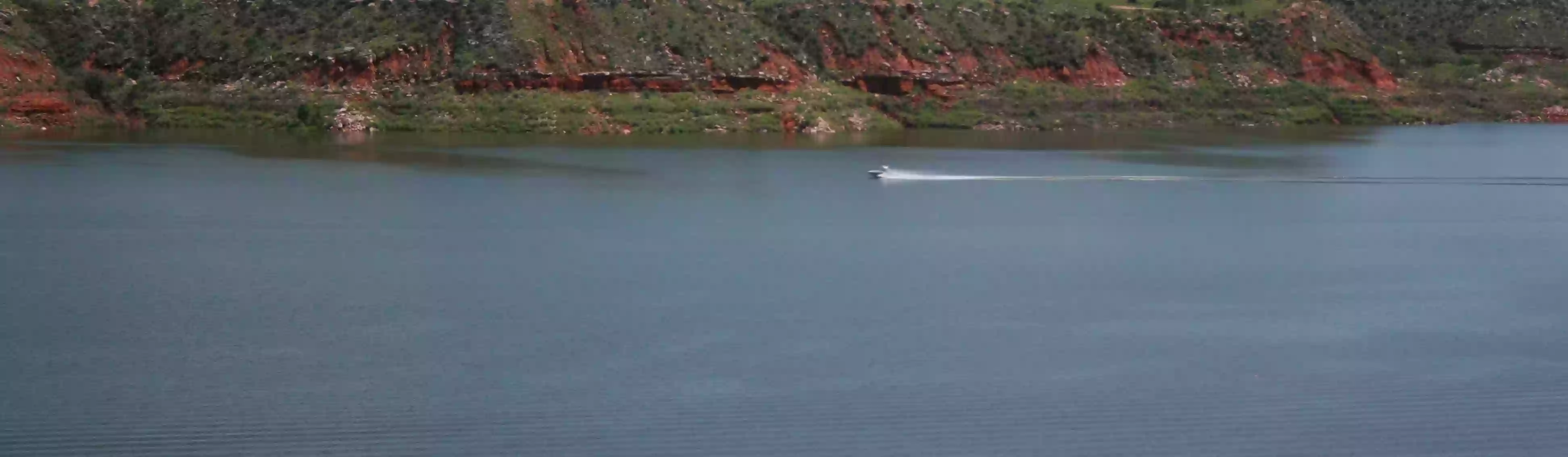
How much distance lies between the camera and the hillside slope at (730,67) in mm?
50969

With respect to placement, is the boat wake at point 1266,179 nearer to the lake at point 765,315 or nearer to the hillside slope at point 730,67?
the lake at point 765,315

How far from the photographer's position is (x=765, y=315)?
17656 millimetres

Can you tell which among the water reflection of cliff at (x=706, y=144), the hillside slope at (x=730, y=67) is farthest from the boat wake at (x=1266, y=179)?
the hillside slope at (x=730, y=67)

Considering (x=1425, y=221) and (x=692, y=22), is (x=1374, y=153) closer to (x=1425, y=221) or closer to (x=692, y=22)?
(x=1425, y=221)

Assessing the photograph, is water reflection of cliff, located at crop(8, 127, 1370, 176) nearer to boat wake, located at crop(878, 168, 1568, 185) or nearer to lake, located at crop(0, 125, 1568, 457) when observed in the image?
boat wake, located at crop(878, 168, 1568, 185)

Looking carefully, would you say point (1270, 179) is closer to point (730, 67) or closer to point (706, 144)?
point (706, 144)

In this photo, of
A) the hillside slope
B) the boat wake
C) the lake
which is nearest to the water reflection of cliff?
the hillside slope

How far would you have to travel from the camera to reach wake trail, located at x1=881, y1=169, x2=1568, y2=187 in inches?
1345

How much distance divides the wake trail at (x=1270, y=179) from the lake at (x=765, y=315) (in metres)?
0.41

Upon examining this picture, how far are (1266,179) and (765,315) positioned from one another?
65.7 feet

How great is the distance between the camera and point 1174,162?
3969 cm

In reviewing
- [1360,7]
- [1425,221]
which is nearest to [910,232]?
[1425,221]

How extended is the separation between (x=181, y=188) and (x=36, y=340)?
1541cm

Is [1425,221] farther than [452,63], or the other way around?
[452,63]
